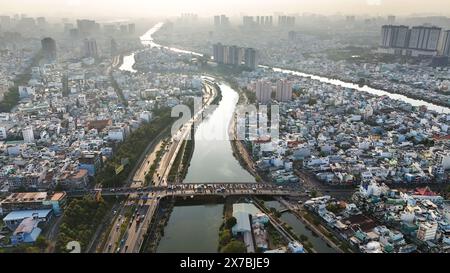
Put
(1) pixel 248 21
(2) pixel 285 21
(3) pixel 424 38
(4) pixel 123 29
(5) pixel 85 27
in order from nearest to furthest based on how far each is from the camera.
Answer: (3) pixel 424 38, (5) pixel 85 27, (4) pixel 123 29, (1) pixel 248 21, (2) pixel 285 21

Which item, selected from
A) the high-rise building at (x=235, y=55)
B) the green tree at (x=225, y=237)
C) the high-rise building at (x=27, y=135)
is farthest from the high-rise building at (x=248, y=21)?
the green tree at (x=225, y=237)

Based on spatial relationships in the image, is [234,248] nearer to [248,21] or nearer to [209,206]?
[209,206]

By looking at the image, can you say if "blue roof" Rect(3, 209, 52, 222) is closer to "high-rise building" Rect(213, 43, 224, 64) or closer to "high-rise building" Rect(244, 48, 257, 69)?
"high-rise building" Rect(244, 48, 257, 69)

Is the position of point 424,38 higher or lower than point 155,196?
higher

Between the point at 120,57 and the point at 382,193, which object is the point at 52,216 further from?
the point at 120,57

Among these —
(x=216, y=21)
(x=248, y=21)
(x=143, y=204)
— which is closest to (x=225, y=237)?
(x=143, y=204)

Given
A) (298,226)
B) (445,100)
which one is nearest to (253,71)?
(445,100)

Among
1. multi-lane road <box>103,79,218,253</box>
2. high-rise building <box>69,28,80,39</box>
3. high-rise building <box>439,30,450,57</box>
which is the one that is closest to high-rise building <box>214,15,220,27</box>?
high-rise building <box>69,28,80,39</box>

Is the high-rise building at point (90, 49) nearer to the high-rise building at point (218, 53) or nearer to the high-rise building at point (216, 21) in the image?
the high-rise building at point (218, 53)
